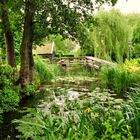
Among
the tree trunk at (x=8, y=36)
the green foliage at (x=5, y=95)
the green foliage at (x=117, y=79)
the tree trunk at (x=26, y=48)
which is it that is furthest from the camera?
the tree trunk at (x=8, y=36)

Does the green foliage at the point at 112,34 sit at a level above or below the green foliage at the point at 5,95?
above

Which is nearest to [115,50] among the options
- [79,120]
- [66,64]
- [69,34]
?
[66,64]

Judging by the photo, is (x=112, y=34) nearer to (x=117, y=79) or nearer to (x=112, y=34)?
(x=112, y=34)

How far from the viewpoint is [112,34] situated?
33.2 metres

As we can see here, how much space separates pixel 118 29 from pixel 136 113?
27.7m

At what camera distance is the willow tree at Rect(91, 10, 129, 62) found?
33031 mm

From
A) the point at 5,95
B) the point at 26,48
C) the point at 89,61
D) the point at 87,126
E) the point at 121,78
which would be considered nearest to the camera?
the point at 87,126

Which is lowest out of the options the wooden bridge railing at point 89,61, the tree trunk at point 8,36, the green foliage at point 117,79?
the green foliage at point 117,79

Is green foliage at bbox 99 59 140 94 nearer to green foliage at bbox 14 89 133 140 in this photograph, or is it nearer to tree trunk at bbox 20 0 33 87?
tree trunk at bbox 20 0 33 87

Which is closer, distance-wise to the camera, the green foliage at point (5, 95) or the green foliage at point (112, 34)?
the green foliage at point (5, 95)

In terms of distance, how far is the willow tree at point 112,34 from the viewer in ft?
108

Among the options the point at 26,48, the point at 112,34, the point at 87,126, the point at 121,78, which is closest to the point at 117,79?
the point at 121,78

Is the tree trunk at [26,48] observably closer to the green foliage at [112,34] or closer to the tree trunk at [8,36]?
the tree trunk at [8,36]

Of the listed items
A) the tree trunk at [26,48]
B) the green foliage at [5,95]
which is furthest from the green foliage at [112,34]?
the green foliage at [5,95]
